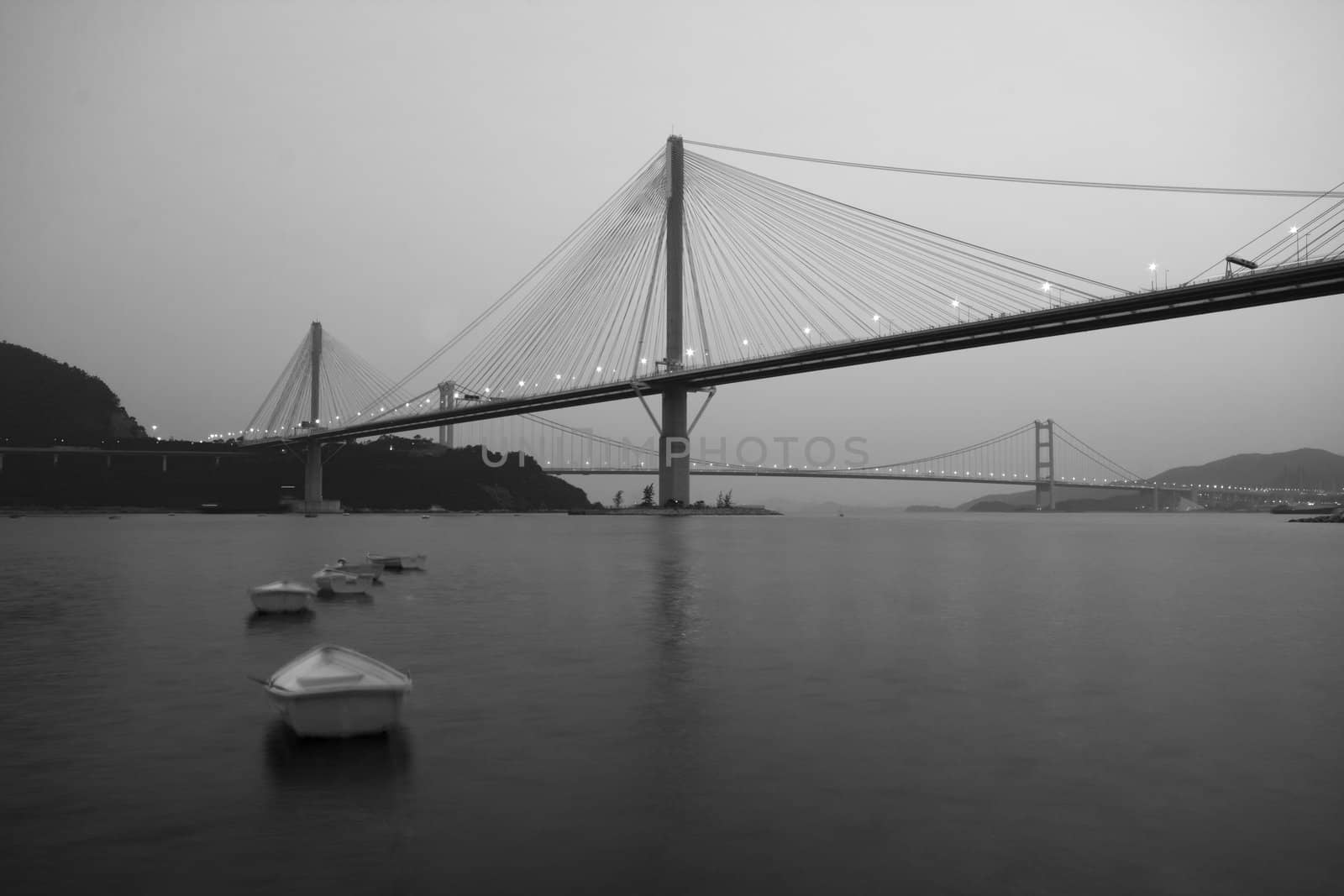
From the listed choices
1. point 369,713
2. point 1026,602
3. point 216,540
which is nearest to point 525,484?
point 216,540

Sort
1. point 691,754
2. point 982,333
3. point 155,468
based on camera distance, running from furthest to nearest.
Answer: point 155,468 < point 982,333 < point 691,754

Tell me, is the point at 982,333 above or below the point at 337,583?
above

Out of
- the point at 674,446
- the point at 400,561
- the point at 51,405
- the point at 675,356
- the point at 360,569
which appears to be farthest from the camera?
the point at 51,405

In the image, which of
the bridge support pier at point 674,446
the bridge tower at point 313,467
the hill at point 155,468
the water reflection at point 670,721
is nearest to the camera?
the water reflection at point 670,721

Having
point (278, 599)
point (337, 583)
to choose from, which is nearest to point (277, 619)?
point (278, 599)

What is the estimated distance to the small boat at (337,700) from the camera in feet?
20.3

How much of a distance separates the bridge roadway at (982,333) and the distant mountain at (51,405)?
58.7 meters

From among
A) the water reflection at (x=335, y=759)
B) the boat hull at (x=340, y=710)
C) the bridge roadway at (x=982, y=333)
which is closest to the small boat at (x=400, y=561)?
the water reflection at (x=335, y=759)

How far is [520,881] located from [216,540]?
3888cm

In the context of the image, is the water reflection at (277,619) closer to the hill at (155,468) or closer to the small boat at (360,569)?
the small boat at (360,569)

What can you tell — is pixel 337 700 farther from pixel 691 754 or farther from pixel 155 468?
pixel 155 468

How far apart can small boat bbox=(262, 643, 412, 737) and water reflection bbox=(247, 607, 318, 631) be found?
6.76 metres

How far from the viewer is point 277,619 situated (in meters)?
13.6

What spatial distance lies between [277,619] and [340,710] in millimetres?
8320
